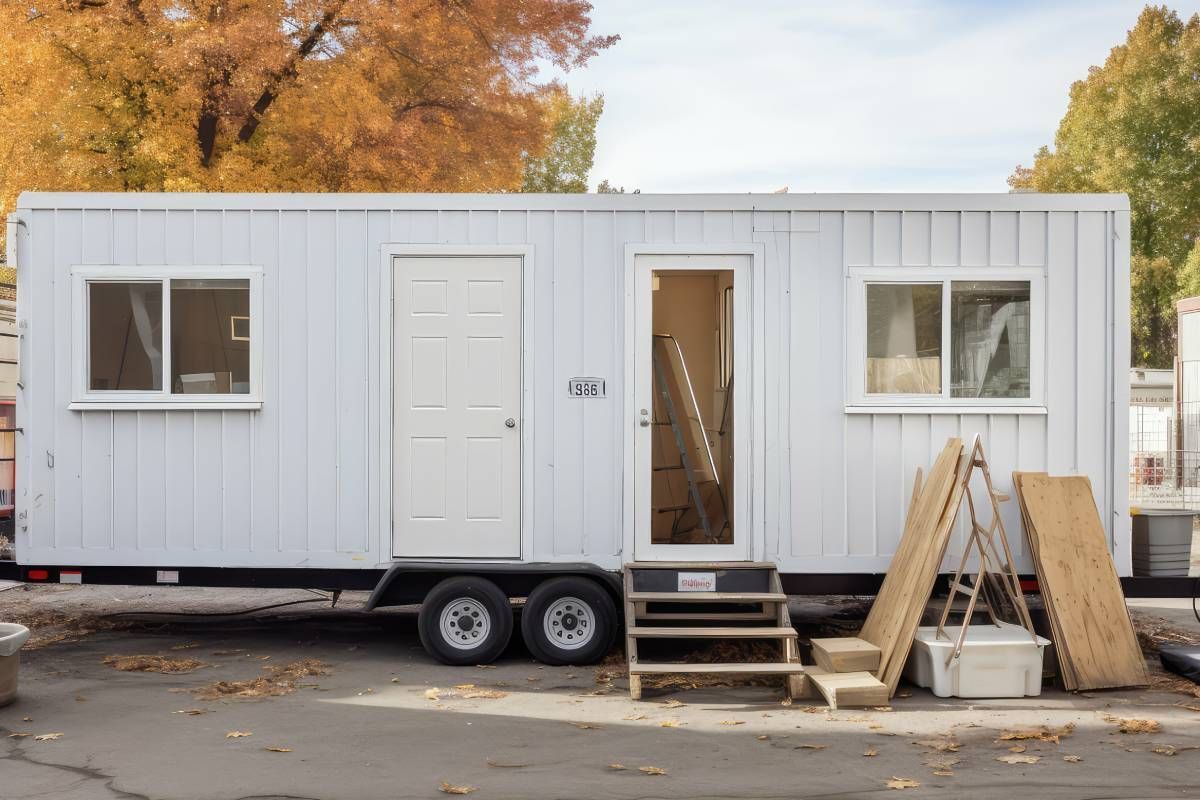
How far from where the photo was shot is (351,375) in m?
7.83

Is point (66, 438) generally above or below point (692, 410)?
below

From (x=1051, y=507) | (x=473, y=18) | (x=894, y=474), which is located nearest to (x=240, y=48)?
(x=473, y=18)

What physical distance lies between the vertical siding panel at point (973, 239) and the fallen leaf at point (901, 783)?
369cm

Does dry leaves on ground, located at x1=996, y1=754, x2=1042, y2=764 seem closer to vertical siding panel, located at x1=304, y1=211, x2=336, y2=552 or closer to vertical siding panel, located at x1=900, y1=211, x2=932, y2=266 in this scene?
vertical siding panel, located at x1=900, y1=211, x2=932, y2=266

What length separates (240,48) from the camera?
13766 millimetres

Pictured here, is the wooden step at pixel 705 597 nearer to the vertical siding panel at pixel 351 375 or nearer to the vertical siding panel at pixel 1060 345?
the vertical siding panel at pixel 351 375

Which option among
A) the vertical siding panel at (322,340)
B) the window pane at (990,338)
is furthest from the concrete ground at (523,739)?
the window pane at (990,338)

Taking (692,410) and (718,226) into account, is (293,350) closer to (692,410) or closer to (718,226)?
(718,226)

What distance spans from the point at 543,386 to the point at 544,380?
39 millimetres

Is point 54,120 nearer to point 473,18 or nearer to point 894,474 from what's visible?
point 473,18

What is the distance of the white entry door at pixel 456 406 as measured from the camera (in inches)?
306

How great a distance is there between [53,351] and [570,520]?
3.53 meters

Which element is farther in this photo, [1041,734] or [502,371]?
[502,371]

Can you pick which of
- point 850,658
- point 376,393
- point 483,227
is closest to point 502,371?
point 376,393
